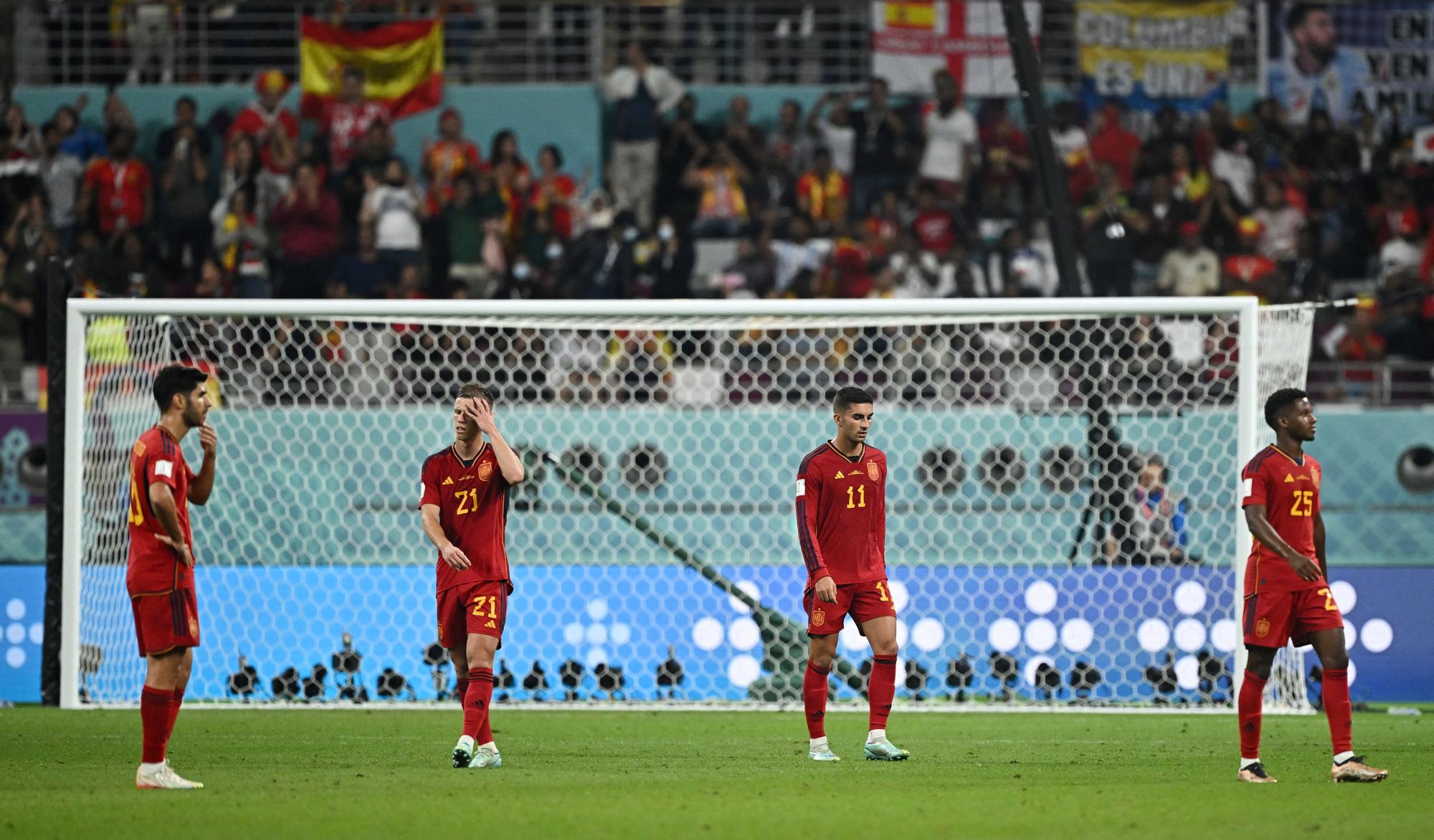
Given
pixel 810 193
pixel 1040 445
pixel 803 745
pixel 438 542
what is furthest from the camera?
pixel 810 193

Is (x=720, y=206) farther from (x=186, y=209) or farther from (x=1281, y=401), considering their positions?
(x=1281, y=401)

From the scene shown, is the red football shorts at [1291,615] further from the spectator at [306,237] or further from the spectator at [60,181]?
the spectator at [60,181]

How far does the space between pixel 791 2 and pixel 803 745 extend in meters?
12.7

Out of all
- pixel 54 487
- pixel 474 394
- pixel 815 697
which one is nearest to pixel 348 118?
pixel 54 487

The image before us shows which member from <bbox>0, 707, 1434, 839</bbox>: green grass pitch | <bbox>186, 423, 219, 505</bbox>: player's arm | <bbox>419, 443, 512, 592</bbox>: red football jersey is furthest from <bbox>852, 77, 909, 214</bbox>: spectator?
<bbox>186, 423, 219, 505</bbox>: player's arm

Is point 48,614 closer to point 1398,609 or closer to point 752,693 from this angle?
point 752,693

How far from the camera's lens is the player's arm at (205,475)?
8578 millimetres

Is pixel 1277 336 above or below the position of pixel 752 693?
above

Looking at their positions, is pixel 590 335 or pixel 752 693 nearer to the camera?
pixel 752 693

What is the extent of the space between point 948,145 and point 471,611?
41.8 feet

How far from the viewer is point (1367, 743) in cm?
1067

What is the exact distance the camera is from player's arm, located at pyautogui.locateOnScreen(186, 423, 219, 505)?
8578mm

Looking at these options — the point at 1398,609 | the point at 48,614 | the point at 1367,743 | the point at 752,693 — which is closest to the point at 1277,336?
the point at 1398,609

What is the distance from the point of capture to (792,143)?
67.5 feet
